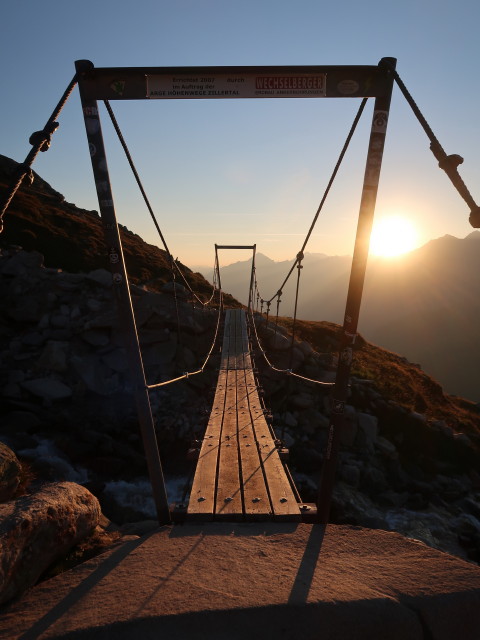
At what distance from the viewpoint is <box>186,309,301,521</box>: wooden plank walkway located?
145 inches

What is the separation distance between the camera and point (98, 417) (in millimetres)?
11492

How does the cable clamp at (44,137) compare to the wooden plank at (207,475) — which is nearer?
the cable clamp at (44,137)

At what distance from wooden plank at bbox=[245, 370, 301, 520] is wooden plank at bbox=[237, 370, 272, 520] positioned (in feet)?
0.21

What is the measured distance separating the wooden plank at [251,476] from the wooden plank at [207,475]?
0.33 metres

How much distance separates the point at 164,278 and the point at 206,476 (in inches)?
869

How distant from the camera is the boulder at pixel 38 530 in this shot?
98.7 inches

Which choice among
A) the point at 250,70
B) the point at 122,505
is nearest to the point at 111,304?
the point at 122,505

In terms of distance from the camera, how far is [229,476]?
14.7 ft

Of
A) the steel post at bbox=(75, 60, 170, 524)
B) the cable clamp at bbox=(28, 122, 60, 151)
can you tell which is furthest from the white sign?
the cable clamp at bbox=(28, 122, 60, 151)

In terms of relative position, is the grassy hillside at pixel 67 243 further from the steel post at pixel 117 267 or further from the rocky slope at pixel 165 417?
the steel post at pixel 117 267

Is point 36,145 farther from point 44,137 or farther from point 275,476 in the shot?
point 275,476

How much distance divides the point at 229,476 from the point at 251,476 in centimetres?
25

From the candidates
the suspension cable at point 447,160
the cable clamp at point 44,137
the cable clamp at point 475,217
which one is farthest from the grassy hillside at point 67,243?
the cable clamp at point 475,217

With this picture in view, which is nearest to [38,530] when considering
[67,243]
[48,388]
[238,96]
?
[238,96]
